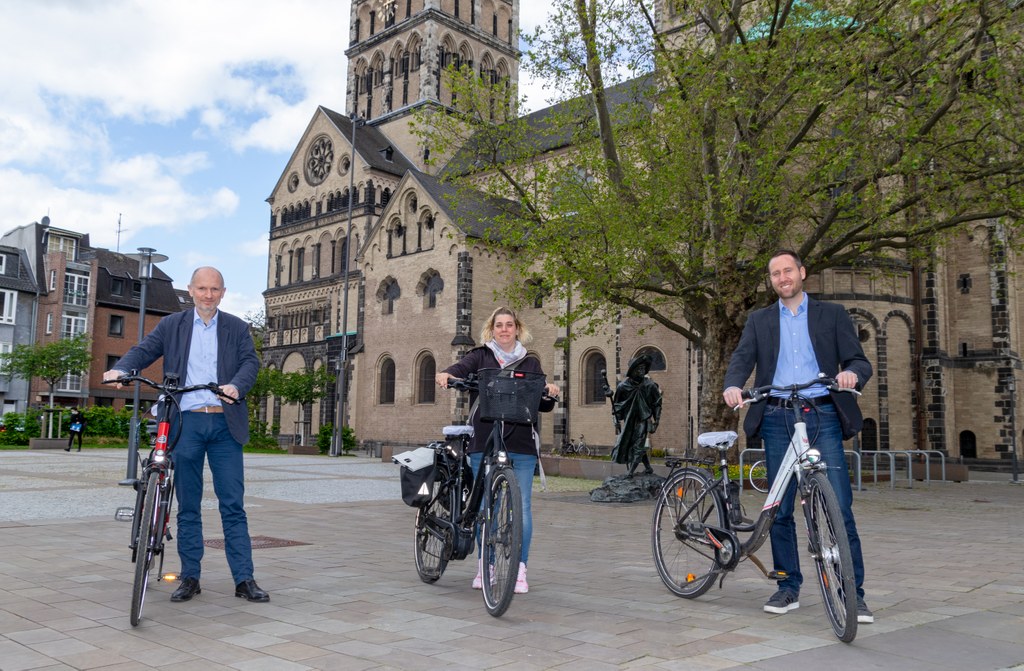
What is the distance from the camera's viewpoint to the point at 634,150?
1881 cm

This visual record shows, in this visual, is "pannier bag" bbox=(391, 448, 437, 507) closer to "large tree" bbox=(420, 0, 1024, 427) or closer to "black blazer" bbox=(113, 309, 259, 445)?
"black blazer" bbox=(113, 309, 259, 445)

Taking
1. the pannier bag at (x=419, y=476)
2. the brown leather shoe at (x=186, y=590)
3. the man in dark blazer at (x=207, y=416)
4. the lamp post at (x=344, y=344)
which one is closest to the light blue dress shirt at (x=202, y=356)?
the man in dark blazer at (x=207, y=416)

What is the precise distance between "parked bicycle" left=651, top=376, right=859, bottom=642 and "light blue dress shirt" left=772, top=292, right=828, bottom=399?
171 millimetres

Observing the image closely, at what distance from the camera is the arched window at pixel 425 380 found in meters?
36.1

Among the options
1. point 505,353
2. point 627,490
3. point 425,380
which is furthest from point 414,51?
point 505,353

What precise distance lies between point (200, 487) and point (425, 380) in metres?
31.0

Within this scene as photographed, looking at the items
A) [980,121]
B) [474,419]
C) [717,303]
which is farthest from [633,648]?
[980,121]

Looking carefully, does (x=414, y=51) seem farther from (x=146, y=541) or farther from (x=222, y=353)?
(x=146, y=541)

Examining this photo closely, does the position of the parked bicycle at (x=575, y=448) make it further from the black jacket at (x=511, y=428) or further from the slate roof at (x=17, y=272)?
the slate roof at (x=17, y=272)

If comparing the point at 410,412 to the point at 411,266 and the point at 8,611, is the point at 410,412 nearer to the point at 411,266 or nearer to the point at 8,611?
the point at 411,266

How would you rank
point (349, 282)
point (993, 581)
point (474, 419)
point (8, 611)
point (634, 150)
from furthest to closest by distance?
point (349, 282), point (634, 150), point (993, 581), point (474, 419), point (8, 611)

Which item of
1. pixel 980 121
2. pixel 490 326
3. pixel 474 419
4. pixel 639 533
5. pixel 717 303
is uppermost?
pixel 980 121

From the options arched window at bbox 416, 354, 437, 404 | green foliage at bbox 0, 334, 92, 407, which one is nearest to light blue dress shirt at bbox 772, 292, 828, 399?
arched window at bbox 416, 354, 437, 404

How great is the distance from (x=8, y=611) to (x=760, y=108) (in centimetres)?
1428
